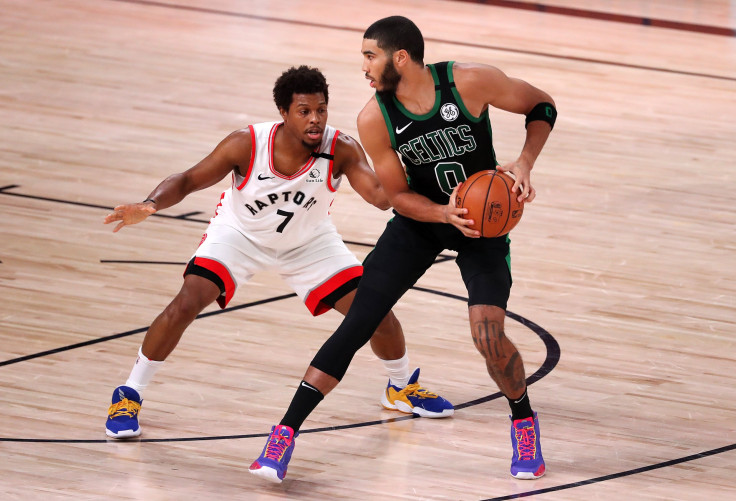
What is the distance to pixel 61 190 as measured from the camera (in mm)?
8281

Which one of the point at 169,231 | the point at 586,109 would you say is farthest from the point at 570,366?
the point at 586,109

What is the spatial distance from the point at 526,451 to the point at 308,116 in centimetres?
157

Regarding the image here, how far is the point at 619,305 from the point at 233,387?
7.91ft

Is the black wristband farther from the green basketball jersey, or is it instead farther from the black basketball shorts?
the black basketball shorts

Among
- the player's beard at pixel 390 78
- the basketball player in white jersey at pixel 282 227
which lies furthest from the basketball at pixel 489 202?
the basketball player in white jersey at pixel 282 227

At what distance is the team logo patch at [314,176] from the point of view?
16.1ft

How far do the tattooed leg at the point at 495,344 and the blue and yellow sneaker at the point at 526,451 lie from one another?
20 centimetres

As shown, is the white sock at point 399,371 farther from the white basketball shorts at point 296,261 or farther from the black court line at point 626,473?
the black court line at point 626,473

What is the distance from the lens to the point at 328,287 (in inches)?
195

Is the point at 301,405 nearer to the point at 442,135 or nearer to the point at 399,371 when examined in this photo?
the point at 399,371

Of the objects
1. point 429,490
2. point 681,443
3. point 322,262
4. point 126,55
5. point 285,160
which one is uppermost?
point 126,55

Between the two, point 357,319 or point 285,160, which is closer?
point 357,319

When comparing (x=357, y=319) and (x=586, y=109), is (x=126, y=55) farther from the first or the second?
(x=357, y=319)

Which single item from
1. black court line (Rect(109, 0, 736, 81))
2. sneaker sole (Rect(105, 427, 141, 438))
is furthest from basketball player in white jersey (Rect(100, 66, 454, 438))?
black court line (Rect(109, 0, 736, 81))
